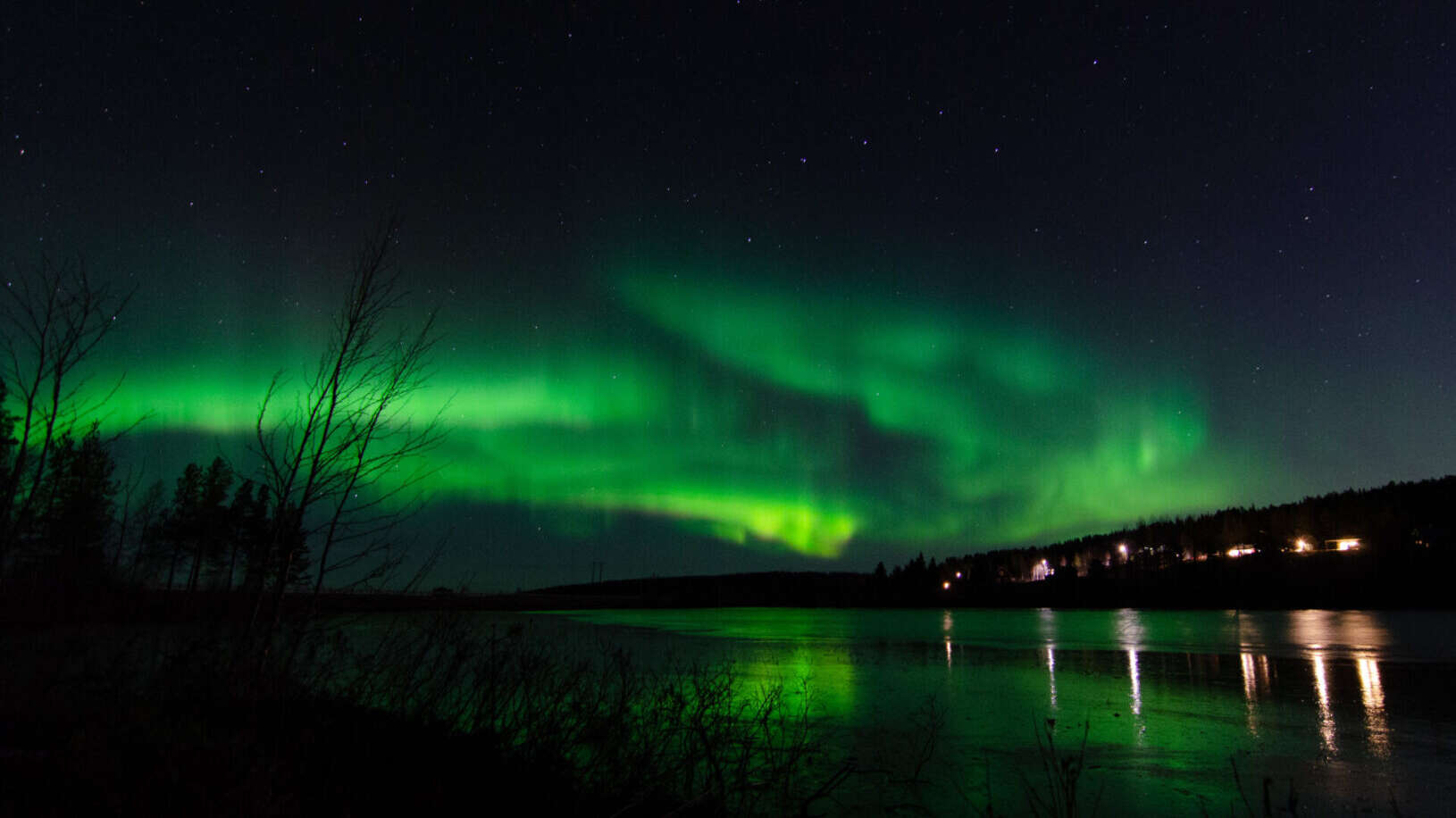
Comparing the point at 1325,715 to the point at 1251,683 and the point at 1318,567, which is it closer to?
the point at 1251,683

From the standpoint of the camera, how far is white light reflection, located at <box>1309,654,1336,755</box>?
14406 mm

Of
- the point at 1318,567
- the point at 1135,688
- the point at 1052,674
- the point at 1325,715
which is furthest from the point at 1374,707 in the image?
the point at 1318,567

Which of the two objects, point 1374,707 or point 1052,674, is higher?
point 1374,707

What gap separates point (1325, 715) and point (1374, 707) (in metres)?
2.80

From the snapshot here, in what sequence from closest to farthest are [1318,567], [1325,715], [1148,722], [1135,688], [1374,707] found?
[1148,722]
[1325,715]
[1374,707]
[1135,688]
[1318,567]

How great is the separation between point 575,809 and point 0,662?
424 inches

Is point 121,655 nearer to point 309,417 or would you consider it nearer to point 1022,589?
point 309,417

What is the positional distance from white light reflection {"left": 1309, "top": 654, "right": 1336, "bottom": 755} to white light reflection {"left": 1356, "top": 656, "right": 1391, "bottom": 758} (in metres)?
0.57

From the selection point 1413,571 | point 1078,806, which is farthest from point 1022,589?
point 1078,806

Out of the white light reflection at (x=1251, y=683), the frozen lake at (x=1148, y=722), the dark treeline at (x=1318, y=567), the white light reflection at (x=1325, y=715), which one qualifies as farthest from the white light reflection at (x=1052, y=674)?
the dark treeline at (x=1318, y=567)

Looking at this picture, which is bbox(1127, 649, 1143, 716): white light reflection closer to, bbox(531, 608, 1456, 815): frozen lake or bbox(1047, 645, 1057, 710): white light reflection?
bbox(531, 608, 1456, 815): frozen lake

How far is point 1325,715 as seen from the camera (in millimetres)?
17828

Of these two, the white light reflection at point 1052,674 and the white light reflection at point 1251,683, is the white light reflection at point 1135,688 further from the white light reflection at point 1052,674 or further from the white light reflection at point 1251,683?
the white light reflection at point 1251,683

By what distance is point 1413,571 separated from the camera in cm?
14112
